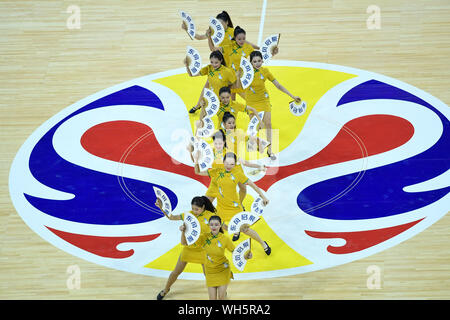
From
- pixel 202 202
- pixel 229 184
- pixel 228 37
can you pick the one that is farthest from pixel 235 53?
pixel 202 202

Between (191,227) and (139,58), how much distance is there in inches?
271

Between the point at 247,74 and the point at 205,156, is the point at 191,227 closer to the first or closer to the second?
the point at 205,156

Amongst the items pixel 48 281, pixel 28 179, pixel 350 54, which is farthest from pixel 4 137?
pixel 350 54

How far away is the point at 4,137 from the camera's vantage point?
1380 cm

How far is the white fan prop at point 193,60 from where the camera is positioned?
12.2m

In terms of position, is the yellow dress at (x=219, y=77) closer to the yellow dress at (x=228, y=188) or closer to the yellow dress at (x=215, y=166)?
the yellow dress at (x=215, y=166)

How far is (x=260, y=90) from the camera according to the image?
12641mm

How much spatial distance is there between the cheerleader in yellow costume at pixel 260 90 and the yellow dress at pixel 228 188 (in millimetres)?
1990

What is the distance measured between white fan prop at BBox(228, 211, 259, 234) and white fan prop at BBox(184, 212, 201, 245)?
1.52 feet

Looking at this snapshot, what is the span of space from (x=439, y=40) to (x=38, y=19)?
8864 millimetres

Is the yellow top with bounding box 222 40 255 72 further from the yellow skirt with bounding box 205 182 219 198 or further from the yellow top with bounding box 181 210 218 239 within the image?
the yellow top with bounding box 181 210 218 239

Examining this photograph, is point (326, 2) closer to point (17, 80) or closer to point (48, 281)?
point (17, 80)

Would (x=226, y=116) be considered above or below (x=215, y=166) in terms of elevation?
above

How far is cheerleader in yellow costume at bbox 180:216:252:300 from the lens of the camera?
31.8ft
